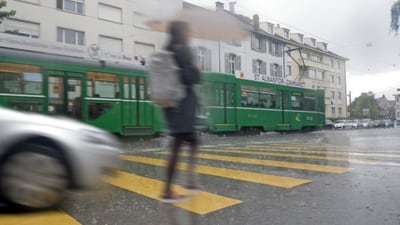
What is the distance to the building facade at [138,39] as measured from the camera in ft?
11.7

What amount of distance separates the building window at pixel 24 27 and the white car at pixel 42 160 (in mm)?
22546

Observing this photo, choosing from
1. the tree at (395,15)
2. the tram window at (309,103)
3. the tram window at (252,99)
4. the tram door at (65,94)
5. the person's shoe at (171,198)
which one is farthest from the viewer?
the tram window at (309,103)

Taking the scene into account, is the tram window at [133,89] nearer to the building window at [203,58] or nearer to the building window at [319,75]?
the building window at [203,58]

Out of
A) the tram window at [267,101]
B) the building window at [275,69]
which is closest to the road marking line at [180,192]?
the tram window at [267,101]

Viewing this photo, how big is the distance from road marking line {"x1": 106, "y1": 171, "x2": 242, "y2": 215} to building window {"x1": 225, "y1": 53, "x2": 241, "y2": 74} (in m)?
31.4

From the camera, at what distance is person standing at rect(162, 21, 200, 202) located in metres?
3.14

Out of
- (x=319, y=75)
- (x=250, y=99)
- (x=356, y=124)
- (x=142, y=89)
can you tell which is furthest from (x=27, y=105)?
(x=319, y=75)

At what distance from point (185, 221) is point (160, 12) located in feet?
6.37

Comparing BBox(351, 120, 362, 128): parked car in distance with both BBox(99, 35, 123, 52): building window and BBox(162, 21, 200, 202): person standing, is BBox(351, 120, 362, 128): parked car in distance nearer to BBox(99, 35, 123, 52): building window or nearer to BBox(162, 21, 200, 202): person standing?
BBox(99, 35, 123, 52): building window

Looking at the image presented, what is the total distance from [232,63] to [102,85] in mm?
25665

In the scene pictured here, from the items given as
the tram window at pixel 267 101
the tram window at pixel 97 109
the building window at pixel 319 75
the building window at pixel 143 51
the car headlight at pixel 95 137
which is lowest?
the car headlight at pixel 95 137

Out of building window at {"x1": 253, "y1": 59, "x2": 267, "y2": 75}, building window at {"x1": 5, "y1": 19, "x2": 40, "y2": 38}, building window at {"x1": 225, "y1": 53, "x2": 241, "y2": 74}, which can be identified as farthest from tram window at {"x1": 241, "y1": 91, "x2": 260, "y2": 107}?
building window at {"x1": 253, "y1": 59, "x2": 267, "y2": 75}

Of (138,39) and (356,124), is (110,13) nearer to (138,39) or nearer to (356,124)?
(138,39)

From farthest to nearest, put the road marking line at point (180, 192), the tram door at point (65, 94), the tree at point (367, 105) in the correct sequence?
the tree at point (367, 105) → the tram door at point (65, 94) → the road marking line at point (180, 192)
